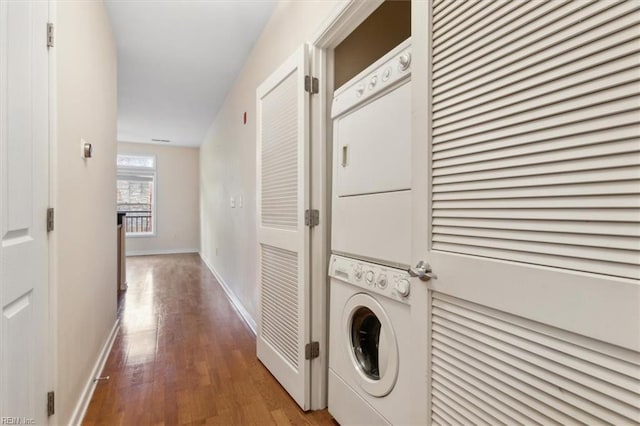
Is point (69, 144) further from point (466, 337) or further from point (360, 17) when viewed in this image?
point (466, 337)

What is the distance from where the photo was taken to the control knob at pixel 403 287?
3.77ft

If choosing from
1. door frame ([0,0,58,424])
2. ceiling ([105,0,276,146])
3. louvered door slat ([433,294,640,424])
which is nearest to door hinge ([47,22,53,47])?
door frame ([0,0,58,424])

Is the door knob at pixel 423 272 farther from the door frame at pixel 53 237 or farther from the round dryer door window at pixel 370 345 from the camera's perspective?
the door frame at pixel 53 237

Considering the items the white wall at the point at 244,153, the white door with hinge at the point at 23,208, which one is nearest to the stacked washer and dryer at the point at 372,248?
the white wall at the point at 244,153

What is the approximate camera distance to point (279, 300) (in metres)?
2.04

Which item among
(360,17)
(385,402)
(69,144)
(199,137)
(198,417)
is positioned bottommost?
(198,417)

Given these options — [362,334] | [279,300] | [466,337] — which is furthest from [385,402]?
[279,300]

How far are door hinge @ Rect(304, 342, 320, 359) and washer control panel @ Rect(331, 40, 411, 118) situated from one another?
126 cm

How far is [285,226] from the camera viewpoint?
195 cm

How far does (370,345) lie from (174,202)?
713cm

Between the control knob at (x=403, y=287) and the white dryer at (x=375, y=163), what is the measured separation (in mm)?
75

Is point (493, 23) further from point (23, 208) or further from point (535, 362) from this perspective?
point (23, 208)

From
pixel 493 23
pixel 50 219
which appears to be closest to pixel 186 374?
pixel 50 219

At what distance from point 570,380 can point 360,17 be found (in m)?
1.56
